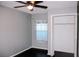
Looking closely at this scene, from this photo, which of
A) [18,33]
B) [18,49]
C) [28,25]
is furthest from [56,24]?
[18,49]

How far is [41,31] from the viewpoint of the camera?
554 cm

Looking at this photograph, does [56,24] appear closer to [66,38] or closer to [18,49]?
[66,38]

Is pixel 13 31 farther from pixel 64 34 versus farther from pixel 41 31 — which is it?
pixel 64 34

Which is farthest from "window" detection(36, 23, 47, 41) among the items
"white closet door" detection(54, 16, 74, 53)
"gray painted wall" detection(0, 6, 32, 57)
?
"white closet door" detection(54, 16, 74, 53)

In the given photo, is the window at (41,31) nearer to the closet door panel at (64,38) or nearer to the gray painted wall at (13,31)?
the gray painted wall at (13,31)

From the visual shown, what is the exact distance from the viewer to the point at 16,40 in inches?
165

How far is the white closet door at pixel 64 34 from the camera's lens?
4629mm

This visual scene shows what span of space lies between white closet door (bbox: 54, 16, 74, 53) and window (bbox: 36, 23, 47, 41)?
747 mm

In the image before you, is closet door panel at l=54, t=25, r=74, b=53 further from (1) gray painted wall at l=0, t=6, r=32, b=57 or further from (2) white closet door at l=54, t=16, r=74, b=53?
(1) gray painted wall at l=0, t=6, r=32, b=57

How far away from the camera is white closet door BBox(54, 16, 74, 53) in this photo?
15.2ft

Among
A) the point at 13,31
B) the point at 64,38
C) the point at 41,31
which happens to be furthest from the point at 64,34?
the point at 13,31

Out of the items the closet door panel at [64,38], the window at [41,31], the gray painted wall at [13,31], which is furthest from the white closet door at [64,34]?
the gray painted wall at [13,31]

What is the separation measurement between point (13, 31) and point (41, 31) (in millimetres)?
2025

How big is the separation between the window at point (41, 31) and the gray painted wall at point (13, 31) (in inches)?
23.1
